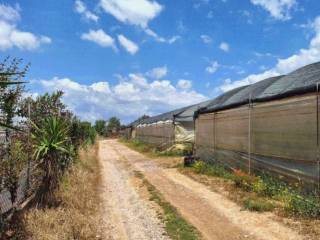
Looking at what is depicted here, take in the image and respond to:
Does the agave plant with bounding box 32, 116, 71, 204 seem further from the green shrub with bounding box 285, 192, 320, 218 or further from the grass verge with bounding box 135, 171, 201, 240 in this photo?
the green shrub with bounding box 285, 192, 320, 218

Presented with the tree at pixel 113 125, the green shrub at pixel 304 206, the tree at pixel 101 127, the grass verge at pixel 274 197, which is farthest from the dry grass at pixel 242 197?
the tree at pixel 113 125

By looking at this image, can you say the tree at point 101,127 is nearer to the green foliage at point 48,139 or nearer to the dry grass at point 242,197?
the dry grass at point 242,197

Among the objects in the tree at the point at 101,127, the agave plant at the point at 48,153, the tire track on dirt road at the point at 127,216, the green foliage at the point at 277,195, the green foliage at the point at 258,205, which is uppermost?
the tree at the point at 101,127

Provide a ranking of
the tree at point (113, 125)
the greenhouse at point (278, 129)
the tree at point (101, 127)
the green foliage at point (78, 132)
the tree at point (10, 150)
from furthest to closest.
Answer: the tree at point (113, 125) < the tree at point (101, 127) < the green foliage at point (78, 132) < the greenhouse at point (278, 129) < the tree at point (10, 150)

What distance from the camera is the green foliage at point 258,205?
9484 millimetres

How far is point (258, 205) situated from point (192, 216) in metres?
1.58

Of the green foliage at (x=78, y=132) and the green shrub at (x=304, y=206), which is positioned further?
the green foliage at (x=78, y=132)

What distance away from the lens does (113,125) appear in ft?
356

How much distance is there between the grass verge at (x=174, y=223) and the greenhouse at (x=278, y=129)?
132 inches

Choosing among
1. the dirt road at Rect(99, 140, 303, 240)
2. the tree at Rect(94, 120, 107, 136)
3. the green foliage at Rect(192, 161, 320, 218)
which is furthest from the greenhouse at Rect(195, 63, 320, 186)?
the tree at Rect(94, 120, 107, 136)

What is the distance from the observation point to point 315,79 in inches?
422

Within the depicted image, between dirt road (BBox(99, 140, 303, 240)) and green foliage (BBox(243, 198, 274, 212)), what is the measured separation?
0.25 metres

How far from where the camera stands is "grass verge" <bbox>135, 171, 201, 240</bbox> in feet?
25.2

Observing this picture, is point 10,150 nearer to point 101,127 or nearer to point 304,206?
point 304,206
